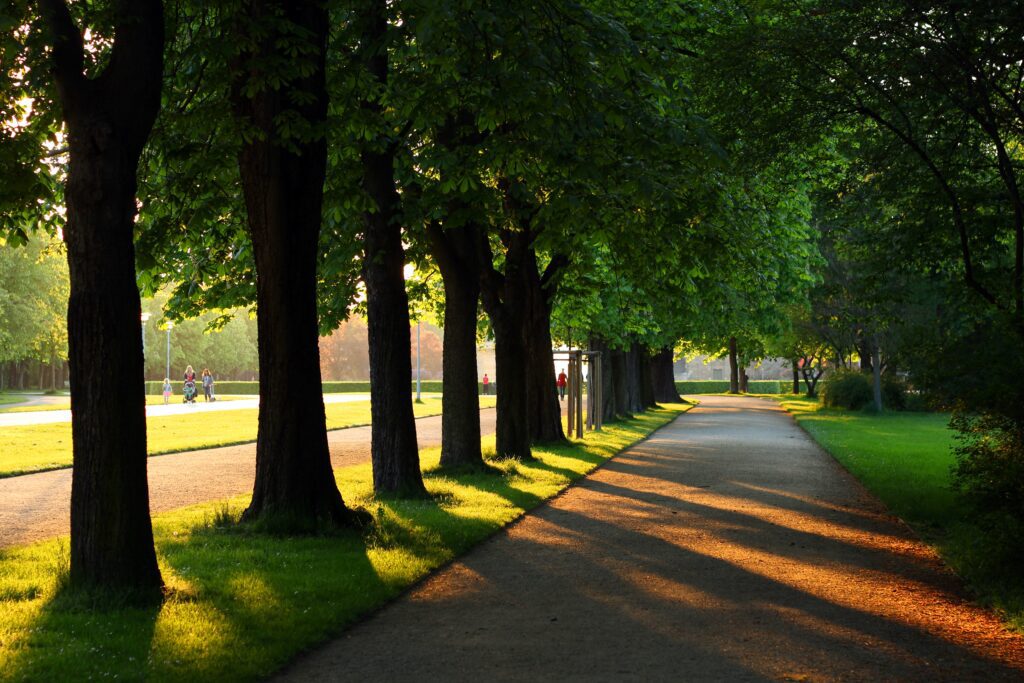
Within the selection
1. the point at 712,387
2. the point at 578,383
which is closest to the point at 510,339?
the point at 578,383

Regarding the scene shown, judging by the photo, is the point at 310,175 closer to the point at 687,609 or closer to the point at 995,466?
the point at 687,609

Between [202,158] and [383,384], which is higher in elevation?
[202,158]

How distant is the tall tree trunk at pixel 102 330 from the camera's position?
779 cm

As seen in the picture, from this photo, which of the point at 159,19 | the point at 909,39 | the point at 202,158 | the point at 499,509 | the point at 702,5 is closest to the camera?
the point at 159,19

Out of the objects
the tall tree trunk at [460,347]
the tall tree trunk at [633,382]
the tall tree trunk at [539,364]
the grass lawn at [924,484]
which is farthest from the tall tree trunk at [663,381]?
the tall tree trunk at [460,347]

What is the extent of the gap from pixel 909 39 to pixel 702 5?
567 centimetres

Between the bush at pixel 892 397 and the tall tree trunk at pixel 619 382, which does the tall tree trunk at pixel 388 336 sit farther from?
the bush at pixel 892 397

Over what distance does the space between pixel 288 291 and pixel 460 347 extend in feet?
24.1

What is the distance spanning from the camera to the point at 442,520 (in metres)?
12.1

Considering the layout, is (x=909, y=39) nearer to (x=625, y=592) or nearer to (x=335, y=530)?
(x=625, y=592)

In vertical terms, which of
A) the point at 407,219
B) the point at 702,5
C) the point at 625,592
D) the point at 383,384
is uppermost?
the point at 702,5

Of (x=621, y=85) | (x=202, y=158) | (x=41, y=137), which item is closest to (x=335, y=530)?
(x=202, y=158)

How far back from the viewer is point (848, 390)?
48219 millimetres

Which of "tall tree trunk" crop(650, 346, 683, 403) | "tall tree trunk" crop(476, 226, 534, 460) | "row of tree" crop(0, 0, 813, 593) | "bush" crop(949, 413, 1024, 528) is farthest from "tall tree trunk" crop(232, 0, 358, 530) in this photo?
"tall tree trunk" crop(650, 346, 683, 403)
